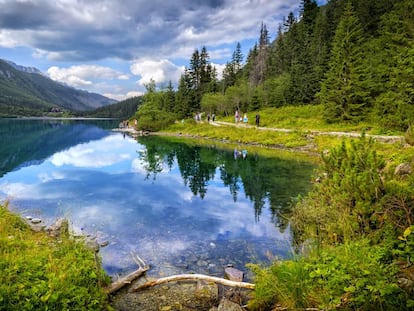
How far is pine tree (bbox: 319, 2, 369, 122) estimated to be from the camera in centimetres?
3366

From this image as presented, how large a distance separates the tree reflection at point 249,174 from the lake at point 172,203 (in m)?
0.06

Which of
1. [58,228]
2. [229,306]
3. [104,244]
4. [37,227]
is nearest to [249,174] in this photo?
[104,244]

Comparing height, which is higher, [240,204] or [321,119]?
[321,119]

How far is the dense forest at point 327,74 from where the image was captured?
88.7 ft

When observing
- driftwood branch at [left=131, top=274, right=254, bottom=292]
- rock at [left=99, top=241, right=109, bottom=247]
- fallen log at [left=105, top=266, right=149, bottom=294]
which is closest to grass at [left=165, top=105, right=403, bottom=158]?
driftwood branch at [left=131, top=274, right=254, bottom=292]

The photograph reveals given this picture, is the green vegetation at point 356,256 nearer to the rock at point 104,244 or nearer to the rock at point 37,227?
the rock at point 104,244

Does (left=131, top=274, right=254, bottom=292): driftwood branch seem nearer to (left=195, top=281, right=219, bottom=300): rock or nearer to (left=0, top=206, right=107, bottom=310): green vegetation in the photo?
(left=195, top=281, right=219, bottom=300): rock

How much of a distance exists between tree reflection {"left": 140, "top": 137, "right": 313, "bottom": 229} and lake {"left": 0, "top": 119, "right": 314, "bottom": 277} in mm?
59

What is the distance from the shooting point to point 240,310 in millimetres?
5234

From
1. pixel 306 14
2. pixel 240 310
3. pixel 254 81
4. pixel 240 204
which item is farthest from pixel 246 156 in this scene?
pixel 306 14

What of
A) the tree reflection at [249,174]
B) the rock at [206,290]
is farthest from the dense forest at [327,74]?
the rock at [206,290]

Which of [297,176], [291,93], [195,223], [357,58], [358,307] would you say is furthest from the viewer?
[291,93]

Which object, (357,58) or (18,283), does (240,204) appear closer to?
(18,283)

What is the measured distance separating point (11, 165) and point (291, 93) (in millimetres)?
46928
